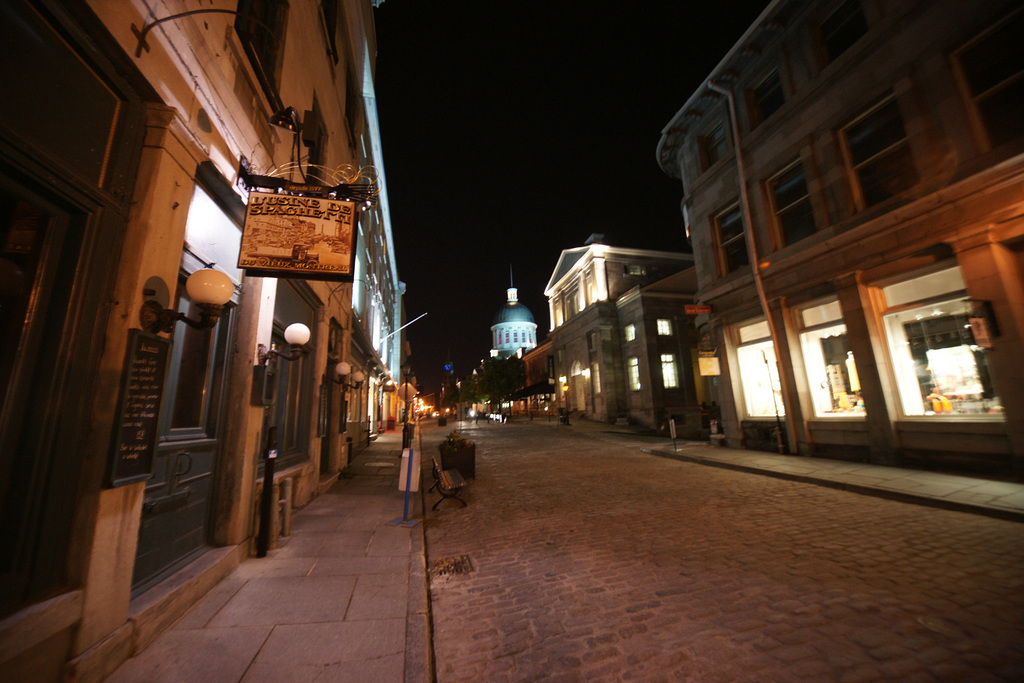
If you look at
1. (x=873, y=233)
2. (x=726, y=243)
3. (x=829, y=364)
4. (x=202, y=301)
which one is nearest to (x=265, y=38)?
(x=202, y=301)

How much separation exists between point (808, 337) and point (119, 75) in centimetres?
1551

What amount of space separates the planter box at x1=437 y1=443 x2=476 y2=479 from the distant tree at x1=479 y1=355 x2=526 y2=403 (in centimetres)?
3934

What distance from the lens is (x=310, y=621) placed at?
355 centimetres

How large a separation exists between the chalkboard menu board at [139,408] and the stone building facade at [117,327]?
0.02 meters

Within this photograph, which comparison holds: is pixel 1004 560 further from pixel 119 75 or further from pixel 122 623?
pixel 119 75

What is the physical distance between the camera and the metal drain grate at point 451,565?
4816 millimetres

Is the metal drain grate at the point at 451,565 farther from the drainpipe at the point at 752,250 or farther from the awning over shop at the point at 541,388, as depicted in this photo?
the awning over shop at the point at 541,388

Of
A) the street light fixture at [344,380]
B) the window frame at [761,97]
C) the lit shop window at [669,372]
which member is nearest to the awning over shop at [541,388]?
the lit shop window at [669,372]

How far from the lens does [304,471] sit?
26.2ft

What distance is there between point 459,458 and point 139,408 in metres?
7.67

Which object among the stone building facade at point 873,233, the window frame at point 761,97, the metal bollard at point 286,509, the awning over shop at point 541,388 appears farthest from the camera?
the awning over shop at point 541,388

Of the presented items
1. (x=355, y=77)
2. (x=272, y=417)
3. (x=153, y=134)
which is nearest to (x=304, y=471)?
(x=272, y=417)

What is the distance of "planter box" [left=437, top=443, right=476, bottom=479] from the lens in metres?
10.3

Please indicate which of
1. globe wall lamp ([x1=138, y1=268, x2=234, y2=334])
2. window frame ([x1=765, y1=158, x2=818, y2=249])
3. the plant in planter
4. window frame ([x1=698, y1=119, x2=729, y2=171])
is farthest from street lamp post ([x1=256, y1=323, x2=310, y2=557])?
window frame ([x1=698, y1=119, x2=729, y2=171])
